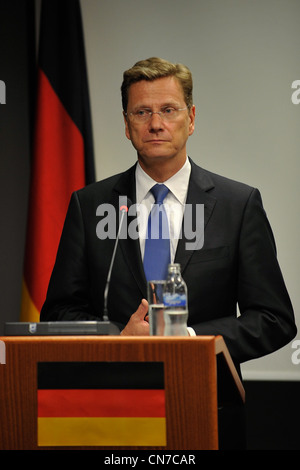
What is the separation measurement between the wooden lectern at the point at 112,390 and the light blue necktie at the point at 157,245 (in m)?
0.86

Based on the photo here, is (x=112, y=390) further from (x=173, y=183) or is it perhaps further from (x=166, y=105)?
(x=166, y=105)

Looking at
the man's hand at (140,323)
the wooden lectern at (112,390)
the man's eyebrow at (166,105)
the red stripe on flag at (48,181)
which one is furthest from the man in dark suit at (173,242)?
the red stripe on flag at (48,181)

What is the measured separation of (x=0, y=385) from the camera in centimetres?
154

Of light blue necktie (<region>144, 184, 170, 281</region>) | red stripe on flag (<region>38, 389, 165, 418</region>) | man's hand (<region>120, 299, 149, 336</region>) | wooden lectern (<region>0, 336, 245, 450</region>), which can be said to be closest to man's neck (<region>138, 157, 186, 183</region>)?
light blue necktie (<region>144, 184, 170, 281</region>)

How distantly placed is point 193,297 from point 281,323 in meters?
0.32

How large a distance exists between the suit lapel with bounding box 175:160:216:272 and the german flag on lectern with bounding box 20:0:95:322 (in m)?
1.32

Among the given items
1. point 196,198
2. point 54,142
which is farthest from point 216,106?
point 196,198

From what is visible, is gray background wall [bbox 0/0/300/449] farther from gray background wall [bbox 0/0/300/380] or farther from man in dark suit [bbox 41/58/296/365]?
man in dark suit [bbox 41/58/296/365]

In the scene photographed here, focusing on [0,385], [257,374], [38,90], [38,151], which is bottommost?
[257,374]

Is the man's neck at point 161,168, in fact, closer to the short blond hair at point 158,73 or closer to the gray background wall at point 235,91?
the short blond hair at point 158,73

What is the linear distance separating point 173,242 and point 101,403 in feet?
3.46

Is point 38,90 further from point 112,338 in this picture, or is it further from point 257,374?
point 112,338

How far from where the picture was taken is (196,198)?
2535mm
